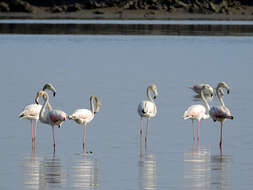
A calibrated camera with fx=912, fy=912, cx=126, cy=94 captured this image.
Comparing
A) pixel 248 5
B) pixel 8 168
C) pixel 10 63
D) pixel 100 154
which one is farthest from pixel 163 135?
pixel 248 5

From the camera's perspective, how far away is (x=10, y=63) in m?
34.0

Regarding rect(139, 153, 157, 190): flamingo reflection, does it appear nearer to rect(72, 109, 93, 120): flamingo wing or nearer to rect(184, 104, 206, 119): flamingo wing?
rect(72, 109, 93, 120): flamingo wing

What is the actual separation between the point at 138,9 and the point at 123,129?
6728 centimetres

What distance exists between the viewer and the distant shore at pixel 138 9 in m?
83.0

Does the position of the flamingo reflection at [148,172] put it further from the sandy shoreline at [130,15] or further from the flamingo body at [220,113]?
the sandy shoreline at [130,15]

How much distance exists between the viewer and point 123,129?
17.8 meters

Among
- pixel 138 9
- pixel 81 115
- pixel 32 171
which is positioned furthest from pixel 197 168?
pixel 138 9

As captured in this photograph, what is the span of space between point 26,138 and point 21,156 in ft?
5.82

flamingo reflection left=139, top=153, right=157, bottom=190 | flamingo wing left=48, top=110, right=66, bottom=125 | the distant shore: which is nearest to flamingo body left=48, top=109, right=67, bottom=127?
flamingo wing left=48, top=110, right=66, bottom=125

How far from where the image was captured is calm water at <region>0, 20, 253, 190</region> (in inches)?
522

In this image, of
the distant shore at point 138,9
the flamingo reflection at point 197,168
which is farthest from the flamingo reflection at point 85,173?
the distant shore at point 138,9

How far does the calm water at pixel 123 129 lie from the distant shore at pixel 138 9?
1729 inches

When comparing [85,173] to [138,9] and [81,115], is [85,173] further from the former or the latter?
[138,9]

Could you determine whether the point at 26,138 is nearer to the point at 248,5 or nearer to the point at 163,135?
the point at 163,135
